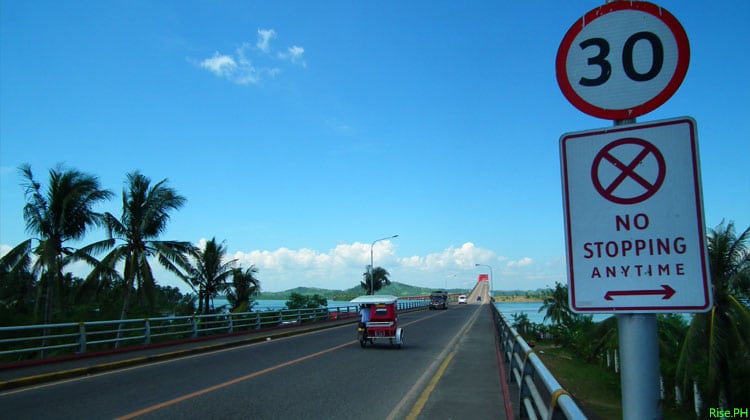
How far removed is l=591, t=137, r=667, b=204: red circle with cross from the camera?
186cm

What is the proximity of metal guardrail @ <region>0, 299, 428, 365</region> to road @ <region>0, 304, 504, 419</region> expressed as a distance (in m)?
2.59

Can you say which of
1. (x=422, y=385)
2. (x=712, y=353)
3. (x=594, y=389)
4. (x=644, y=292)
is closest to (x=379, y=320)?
(x=422, y=385)

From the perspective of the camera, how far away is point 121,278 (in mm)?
22109

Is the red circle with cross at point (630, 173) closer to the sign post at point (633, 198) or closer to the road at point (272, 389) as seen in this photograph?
the sign post at point (633, 198)

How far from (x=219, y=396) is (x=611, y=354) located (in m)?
23.6

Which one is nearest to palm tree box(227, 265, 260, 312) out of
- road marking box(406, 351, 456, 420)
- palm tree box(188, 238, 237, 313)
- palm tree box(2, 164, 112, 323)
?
palm tree box(188, 238, 237, 313)

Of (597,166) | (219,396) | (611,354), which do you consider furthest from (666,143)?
(611,354)

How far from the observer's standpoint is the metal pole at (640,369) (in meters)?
1.82

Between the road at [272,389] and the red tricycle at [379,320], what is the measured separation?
1878 millimetres

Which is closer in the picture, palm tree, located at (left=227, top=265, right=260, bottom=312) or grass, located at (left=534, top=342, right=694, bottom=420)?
grass, located at (left=534, top=342, right=694, bottom=420)

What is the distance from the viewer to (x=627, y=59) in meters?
2.09

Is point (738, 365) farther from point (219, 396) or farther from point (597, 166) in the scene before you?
point (597, 166)

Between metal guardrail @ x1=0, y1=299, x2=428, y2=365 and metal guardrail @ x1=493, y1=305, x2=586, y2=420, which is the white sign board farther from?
metal guardrail @ x1=0, y1=299, x2=428, y2=365

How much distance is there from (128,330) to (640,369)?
57.8 ft
